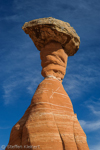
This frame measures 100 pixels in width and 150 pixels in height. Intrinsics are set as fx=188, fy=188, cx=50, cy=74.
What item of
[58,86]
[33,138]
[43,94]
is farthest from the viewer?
[58,86]

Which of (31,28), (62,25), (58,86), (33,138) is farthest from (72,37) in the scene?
(33,138)

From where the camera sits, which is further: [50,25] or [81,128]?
[50,25]

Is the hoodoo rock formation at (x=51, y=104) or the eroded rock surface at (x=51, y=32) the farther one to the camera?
the eroded rock surface at (x=51, y=32)

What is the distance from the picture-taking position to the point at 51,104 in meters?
12.2

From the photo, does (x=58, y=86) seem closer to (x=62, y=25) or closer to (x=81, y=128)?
(x=81, y=128)

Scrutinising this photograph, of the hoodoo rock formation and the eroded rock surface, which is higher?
the eroded rock surface

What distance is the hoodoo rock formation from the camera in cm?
1090

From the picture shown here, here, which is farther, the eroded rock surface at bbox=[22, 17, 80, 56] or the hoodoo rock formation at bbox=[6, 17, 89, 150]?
the eroded rock surface at bbox=[22, 17, 80, 56]

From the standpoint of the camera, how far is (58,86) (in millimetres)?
13547

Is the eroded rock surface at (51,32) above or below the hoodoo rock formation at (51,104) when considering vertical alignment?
above

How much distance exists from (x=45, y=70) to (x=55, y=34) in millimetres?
2906

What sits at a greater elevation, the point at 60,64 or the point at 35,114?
the point at 60,64

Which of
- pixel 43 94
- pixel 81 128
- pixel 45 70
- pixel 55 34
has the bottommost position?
pixel 81 128

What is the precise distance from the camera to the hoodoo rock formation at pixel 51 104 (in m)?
10.9
